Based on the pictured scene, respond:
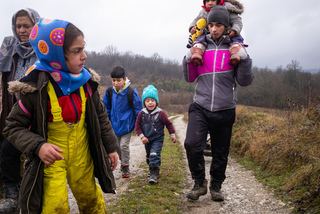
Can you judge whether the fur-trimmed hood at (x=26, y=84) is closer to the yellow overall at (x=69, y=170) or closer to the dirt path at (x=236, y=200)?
the yellow overall at (x=69, y=170)

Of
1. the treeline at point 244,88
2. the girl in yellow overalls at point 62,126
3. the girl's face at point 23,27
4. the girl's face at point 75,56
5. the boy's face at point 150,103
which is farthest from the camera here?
the treeline at point 244,88

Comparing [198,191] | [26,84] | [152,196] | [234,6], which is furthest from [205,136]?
[26,84]

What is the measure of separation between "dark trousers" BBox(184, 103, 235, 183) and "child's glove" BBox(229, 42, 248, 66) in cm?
70

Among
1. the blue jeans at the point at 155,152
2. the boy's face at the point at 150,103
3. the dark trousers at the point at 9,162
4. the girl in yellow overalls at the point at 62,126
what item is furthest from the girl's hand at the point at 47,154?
the boy's face at the point at 150,103

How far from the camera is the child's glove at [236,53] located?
337 centimetres

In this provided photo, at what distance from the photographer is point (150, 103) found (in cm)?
543

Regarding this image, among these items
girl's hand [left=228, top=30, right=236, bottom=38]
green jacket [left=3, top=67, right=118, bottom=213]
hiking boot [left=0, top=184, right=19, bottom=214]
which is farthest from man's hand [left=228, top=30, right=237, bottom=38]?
hiking boot [left=0, top=184, right=19, bottom=214]

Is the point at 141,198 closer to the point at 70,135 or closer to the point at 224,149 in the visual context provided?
the point at 224,149

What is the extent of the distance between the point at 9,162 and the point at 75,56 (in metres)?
1.94

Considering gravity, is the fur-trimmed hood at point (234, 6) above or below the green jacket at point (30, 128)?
above

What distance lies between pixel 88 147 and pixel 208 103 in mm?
1797

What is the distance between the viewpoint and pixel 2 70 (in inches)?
141

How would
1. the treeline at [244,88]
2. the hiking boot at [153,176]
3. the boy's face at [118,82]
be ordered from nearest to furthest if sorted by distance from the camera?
the hiking boot at [153,176] < the boy's face at [118,82] < the treeline at [244,88]

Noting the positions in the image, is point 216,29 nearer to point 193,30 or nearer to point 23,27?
point 193,30
